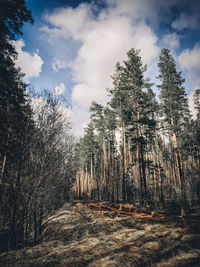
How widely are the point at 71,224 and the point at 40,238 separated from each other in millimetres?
1662

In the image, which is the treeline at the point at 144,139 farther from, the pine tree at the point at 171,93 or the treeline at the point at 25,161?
the treeline at the point at 25,161

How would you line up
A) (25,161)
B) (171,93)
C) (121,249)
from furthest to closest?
1. (171,93)
2. (25,161)
3. (121,249)

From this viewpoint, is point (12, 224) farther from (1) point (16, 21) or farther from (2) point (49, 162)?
(1) point (16, 21)

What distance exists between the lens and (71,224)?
24.8 feet

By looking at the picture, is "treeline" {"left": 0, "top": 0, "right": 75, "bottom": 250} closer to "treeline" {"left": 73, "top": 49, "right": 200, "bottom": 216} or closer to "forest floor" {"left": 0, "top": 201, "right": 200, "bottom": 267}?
"forest floor" {"left": 0, "top": 201, "right": 200, "bottom": 267}


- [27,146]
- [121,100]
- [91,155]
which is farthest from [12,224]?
[91,155]

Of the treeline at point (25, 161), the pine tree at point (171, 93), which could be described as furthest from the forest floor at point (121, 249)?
the pine tree at point (171, 93)

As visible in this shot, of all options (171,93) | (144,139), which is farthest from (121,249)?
(171,93)

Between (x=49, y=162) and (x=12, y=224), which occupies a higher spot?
(x=49, y=162)

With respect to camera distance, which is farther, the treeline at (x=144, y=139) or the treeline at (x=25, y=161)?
the treeline at (x=144, y=139)

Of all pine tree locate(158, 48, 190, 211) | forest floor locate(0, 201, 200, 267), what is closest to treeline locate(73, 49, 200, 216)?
pine tree locate(158, 48, 190, 211)

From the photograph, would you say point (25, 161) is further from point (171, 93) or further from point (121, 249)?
point (171, 93)

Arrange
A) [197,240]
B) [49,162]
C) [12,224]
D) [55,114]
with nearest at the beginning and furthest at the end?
[197,240] < [12,224] < [49,162] < [55,114]

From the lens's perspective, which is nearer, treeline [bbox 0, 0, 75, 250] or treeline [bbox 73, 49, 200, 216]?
treeline [bbox 0, 0, 75, 250]
